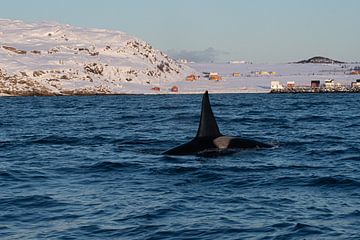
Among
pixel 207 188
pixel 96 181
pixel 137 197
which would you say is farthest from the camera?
pixel 96 181

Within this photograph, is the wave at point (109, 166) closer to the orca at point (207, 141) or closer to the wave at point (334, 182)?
the orca at point (207, 141)

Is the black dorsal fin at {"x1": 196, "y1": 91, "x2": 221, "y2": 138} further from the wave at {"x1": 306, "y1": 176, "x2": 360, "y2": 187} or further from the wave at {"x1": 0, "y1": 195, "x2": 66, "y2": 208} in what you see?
the wave at {"x1": 0, "y1": 195, "x2": 66, "y2": 208}

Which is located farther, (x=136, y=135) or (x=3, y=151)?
(x=136, y=135)

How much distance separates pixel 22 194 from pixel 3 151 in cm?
1296

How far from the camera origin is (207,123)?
91.8ft

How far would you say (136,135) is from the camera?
40.6 m

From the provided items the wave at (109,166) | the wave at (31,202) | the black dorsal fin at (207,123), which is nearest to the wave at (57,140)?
the wave at (109,166)

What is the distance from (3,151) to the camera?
32.4 metres

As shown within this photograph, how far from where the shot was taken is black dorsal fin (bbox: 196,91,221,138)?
27844 millimetres

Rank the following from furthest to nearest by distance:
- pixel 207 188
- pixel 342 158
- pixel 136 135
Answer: pixel 136 135 → pixel 342 158 → pixel 207 188

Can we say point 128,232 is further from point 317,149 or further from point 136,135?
point 136,135

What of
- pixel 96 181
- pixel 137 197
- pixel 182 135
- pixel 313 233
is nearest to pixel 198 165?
pixel 96 181

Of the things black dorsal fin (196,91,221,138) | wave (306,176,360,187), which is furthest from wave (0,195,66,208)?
black dorsal fin (196,91,221,138)

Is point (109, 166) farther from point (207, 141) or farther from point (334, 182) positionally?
point (334, 182)
